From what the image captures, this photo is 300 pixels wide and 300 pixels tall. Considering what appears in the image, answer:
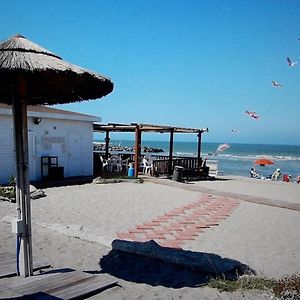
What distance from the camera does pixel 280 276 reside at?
183 inches

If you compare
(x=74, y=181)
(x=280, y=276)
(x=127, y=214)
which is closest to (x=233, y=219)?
(x=127, y=214)

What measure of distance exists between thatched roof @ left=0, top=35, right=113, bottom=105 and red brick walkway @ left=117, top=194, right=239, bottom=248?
2918 mm

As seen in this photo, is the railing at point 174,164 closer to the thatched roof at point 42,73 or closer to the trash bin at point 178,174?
the trash bin at point 178,174

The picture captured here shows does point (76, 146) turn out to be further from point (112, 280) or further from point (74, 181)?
point (112, 280)

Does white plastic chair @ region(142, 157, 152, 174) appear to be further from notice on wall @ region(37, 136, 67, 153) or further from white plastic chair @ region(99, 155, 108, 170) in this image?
notice on wall @ region(37, 136, 67, 153)

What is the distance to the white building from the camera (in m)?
13.2

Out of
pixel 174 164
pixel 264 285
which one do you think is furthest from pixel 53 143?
pixel 264 285

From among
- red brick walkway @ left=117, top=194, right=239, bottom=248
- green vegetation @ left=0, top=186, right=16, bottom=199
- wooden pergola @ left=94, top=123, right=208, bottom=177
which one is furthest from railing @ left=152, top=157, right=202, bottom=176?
green vegetation @ left=0, top=186, right=16, bottom=199

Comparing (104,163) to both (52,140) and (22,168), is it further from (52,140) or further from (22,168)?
(22,168)

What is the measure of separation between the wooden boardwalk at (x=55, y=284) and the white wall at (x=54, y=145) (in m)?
9.57

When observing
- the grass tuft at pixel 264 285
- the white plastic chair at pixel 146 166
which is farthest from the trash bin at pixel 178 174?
the grass tuft at pixel 264 285

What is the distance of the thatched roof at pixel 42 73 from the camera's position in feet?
11.8

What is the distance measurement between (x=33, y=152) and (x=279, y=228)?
34.6 feet

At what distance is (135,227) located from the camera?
7.20 m
